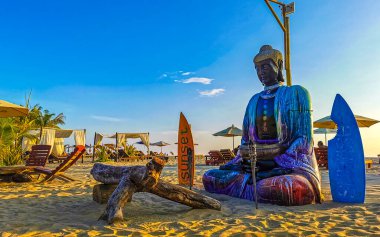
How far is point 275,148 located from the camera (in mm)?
5027

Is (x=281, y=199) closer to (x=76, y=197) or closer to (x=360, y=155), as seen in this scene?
(x=360, y=155)

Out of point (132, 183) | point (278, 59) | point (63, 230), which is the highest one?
point (278, 59)

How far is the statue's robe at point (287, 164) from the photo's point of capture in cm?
435

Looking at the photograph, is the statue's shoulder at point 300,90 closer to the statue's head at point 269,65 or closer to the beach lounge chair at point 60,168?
the statue's head at point 269,65

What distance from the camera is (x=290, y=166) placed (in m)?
4.74

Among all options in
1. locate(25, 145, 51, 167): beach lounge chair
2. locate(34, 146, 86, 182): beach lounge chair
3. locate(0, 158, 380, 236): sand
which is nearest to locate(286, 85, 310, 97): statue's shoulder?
locate(0, 158, 380, 236): sand

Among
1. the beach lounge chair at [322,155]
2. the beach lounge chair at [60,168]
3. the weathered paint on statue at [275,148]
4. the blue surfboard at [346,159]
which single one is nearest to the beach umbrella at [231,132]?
the beach lounge chair at [322,155]

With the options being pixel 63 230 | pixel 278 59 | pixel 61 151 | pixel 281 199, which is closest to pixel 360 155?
pixel 281 199

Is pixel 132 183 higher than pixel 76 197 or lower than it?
higher

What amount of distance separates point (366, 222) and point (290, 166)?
145 centimetres

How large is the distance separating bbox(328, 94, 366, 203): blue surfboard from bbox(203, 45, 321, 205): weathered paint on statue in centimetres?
32

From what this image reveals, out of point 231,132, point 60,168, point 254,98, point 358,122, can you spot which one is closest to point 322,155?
point 358,122

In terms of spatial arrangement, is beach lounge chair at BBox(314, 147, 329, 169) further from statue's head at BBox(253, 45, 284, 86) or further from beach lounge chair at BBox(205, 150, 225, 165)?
statue's head at BBox(253, 45, 284, 86)

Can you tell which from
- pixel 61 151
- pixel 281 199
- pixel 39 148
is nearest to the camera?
pixel 281 199
